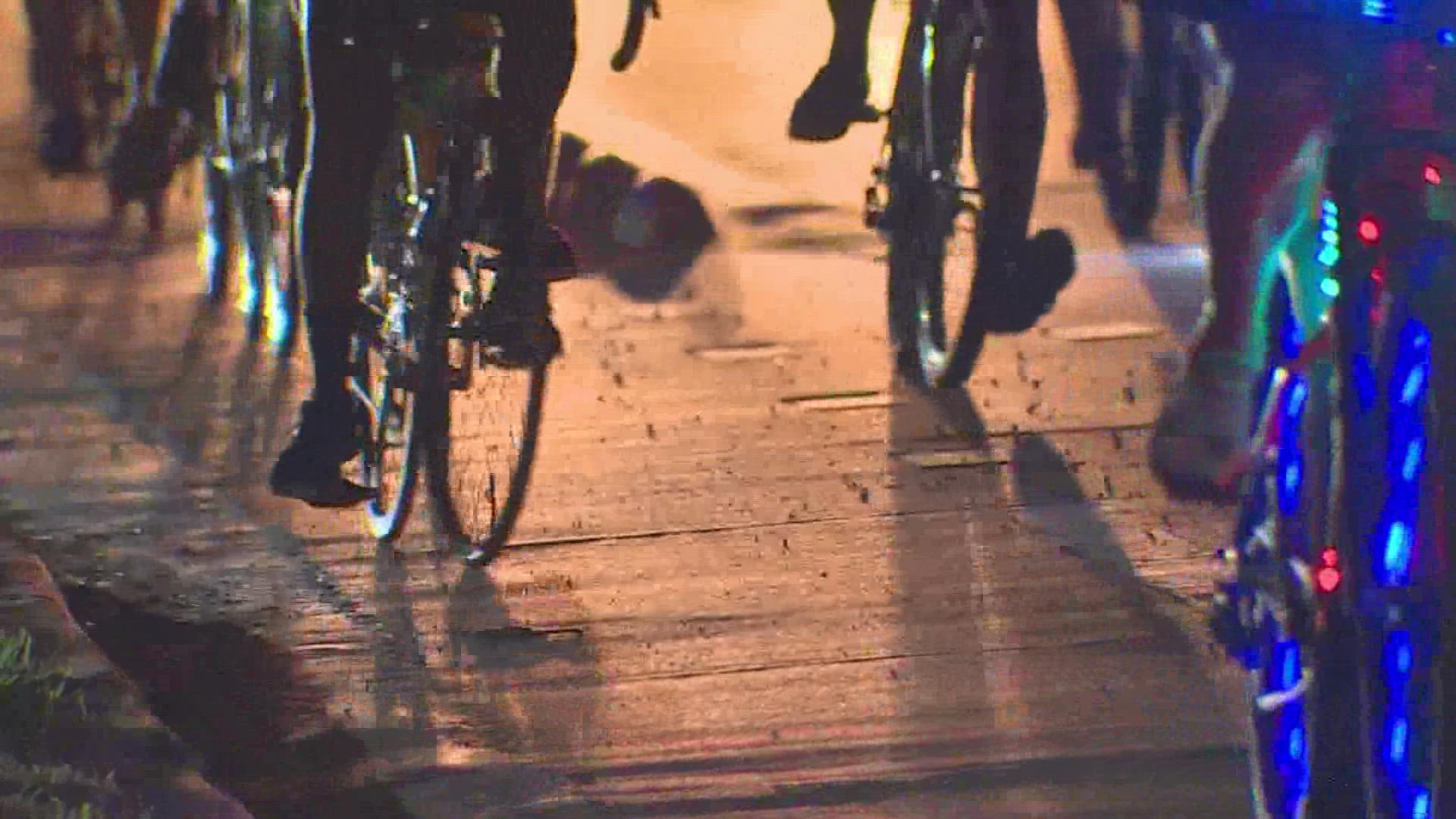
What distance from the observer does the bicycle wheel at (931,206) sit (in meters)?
4.84

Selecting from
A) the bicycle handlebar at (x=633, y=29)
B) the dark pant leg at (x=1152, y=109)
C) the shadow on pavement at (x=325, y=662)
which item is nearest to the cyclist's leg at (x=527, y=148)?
the bicycle handlebar at (x=633, y=29)

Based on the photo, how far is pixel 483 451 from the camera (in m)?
4.39

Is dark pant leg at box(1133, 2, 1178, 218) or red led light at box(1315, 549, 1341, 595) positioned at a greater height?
dark pant leg at box(1133, 2, 1178, 218)

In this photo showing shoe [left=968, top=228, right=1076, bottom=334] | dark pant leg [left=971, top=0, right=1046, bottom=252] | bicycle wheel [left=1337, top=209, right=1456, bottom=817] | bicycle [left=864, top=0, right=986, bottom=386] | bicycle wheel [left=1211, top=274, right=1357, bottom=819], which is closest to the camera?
bicycle wheel [left=1337, top=209, right=1456, bottom=817]

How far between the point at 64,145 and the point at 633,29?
18.3 ft

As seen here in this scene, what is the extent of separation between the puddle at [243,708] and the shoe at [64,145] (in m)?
5.26

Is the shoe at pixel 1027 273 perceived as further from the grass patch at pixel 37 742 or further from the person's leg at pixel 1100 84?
the person's leg at pixel 1100 84

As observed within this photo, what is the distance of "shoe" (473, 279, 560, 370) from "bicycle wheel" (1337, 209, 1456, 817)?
1.98 meters

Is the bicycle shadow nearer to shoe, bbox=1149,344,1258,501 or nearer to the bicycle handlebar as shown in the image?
shoe, bbox=1149,344,1258,501

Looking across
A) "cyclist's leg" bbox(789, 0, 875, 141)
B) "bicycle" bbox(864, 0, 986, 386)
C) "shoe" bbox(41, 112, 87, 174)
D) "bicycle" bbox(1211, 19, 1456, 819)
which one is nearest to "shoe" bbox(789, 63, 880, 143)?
"cyclist's leg" bbox(789, 0, 875, 141)

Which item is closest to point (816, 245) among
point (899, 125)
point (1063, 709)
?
point (899, 125)

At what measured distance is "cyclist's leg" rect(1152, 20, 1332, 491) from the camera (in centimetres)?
317

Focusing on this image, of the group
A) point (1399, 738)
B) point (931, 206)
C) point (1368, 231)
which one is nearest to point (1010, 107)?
point (931, 206)

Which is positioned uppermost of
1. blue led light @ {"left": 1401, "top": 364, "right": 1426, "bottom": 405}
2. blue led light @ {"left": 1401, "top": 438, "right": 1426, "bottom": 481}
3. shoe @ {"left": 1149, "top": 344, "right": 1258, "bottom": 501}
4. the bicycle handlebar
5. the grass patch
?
the bicycle handlebar
